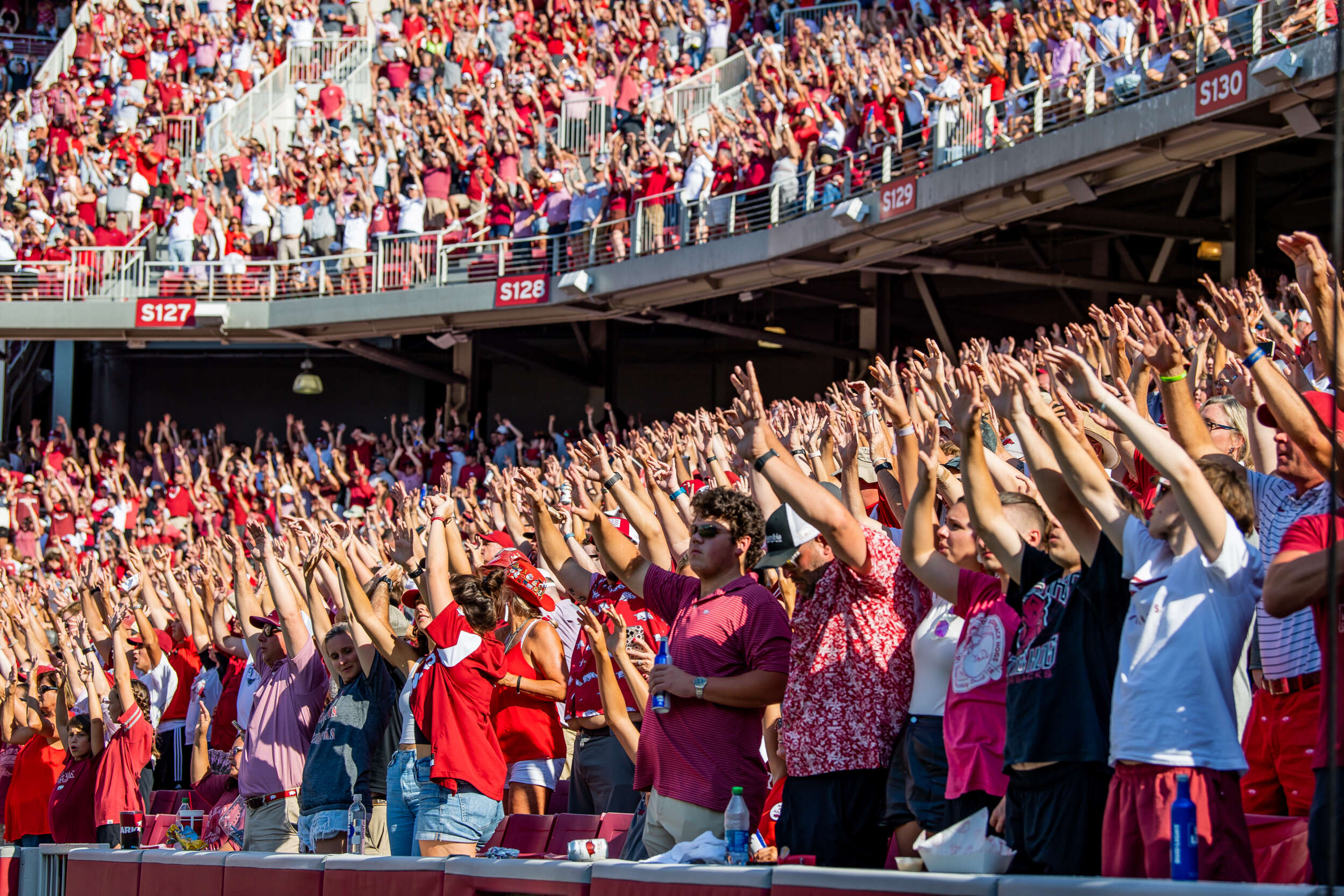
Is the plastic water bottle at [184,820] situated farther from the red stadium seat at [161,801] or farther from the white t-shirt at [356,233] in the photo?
the white t-shirt at [356,233]

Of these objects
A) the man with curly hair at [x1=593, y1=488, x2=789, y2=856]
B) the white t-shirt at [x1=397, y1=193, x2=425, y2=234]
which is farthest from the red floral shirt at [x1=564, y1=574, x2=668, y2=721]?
the white t-shirt at [x1=397, y1=193, x2=425, y2=234]

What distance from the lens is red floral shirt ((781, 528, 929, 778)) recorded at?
452cm

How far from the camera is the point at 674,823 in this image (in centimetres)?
491

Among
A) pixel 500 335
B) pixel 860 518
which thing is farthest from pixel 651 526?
pixel 500 335

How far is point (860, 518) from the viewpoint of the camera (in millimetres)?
5125

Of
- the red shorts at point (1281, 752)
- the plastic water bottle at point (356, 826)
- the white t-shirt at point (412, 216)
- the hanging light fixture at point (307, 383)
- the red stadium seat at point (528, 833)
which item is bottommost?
the plastic water bottle at point (356, 826)

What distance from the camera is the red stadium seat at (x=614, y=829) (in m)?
5.37

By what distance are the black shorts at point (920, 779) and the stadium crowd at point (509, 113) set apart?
33.5ft

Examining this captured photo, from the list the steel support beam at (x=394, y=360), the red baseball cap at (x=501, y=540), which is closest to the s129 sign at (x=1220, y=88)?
the red baseball cap at (x=501, y=540)

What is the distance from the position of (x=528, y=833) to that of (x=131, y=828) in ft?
8.87

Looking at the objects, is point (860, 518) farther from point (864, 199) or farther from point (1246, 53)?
point (864, 199)

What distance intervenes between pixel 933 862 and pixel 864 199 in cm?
1332

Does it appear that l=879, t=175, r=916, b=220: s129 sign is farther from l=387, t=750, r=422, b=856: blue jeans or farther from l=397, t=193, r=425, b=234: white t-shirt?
l=387, t=750, r=422, b=856: blue jeans

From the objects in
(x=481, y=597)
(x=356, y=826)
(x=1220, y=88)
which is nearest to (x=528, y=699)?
(x=481, y=597)
